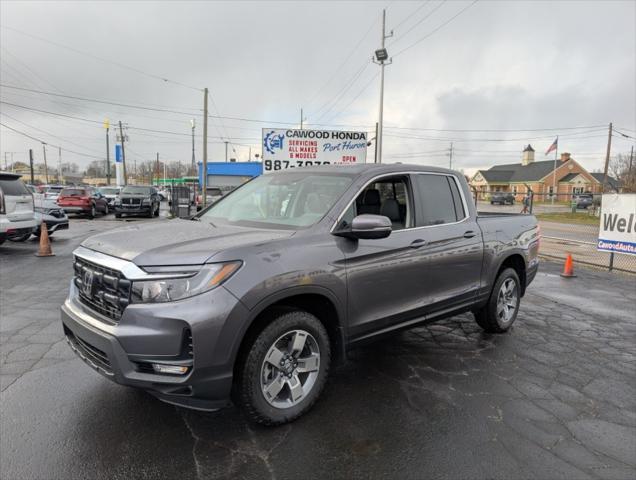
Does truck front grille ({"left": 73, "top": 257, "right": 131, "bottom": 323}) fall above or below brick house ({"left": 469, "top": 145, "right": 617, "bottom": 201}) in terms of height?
below

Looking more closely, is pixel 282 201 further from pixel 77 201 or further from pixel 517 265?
pixel 77 201

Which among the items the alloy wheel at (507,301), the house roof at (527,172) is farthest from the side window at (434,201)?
the house roof at (527,172)

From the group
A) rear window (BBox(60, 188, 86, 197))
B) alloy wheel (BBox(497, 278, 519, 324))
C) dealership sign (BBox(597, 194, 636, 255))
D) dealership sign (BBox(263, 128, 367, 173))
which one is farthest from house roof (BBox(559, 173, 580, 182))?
alloy wheel (BBox(497, 278, 519, 324))

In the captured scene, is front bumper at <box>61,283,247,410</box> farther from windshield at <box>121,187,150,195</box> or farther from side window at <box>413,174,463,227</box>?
windshield at <box>121,187,150,195</box>

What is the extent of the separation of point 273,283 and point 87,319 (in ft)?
4.15

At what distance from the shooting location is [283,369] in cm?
294

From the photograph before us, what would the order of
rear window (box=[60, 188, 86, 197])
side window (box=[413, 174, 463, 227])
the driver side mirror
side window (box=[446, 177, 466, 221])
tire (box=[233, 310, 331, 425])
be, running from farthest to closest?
rear window (box=[60, 188, 86, 197]), side window (box=[446, 177, 466, 221]), side window (box=[413, 174, 463, 227]), the driver side mirror, tire (box=[233, 310, 331, 425])

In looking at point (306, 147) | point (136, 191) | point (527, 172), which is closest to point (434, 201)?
point (306, 147)

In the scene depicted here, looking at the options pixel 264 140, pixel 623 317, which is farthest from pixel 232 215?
pixel 264 140

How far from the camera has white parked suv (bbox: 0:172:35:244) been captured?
9445 mm

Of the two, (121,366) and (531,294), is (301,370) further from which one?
(531,294)

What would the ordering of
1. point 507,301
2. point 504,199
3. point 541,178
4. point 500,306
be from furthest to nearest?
point 541,178
point 504,199
point 507,301
point 500,306

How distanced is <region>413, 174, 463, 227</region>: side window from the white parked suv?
945cm

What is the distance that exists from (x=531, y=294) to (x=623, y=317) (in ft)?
4.63
